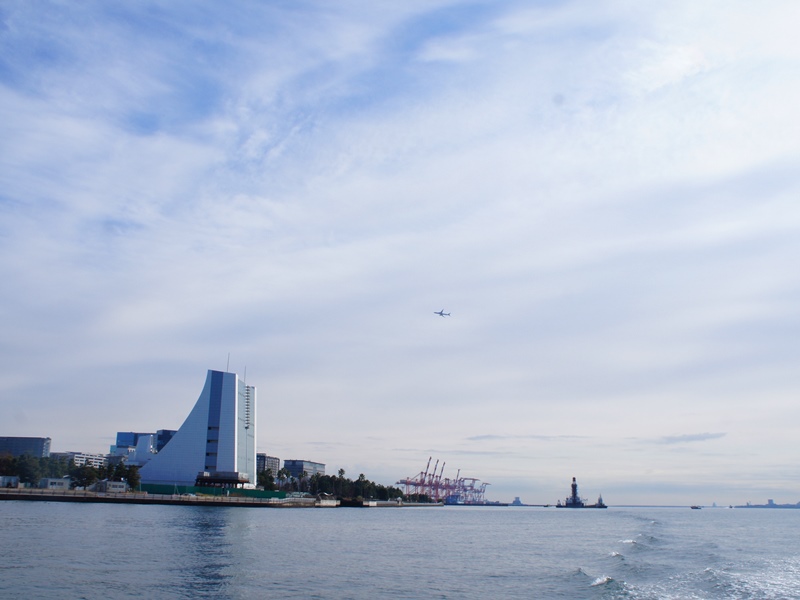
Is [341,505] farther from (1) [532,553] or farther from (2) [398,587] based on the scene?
(2) [398,587]

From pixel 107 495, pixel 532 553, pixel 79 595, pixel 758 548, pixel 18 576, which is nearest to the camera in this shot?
pixel 79 595

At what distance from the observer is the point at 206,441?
104625 mm

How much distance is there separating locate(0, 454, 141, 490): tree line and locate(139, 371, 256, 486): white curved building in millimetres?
2476

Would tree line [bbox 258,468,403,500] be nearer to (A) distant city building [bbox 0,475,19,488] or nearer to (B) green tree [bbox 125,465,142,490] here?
(B) green tree [bbox 125,465,142,490]

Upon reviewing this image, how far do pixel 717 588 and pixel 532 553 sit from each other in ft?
46.2

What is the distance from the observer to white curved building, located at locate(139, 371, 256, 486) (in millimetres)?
103375

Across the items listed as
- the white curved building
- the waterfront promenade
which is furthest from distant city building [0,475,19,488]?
the white curved building

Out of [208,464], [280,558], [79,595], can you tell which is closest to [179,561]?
[280,558]

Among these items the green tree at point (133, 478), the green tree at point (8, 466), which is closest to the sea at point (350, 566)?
the green tree at point (133, 478)

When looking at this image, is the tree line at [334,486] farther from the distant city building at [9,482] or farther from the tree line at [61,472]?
the distant city building at [9,482]

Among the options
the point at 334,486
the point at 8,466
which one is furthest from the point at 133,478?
the point at 334,486

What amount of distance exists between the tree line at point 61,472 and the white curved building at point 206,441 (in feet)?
8.12

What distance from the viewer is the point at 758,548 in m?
44.1

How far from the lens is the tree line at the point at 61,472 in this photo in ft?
342
